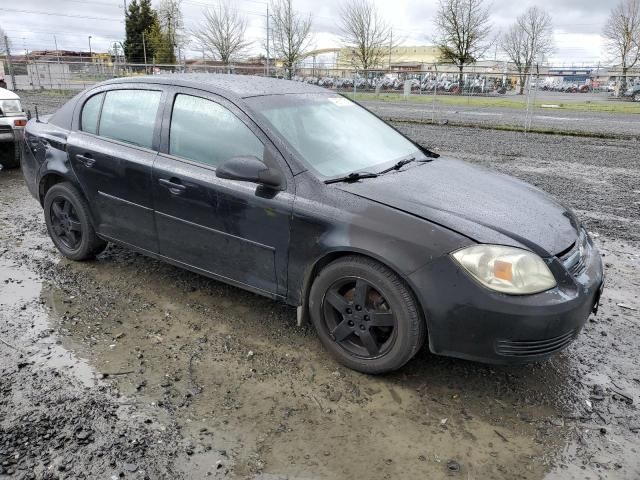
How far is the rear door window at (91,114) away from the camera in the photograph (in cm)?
434

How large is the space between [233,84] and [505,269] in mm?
2299

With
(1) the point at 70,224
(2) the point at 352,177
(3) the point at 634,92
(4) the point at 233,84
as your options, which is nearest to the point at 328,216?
(2) the point at 352,177

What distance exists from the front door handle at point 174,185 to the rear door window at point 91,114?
1.02 meters

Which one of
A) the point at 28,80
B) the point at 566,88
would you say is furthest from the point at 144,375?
the point at 566,88

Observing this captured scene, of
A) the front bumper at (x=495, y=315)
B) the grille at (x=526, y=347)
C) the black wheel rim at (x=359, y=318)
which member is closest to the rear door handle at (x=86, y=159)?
the black wheel rim at (x=359, y=318)

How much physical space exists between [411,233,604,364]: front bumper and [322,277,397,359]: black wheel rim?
10.6 inches

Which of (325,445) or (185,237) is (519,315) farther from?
(185,237)

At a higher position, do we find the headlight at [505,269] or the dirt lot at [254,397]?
the headlight at [505,269]

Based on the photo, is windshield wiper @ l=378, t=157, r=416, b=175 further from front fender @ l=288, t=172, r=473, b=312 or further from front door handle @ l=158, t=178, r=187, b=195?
front door handle @ l=158, t=178, r=187, b=195

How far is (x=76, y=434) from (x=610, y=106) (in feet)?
95.8

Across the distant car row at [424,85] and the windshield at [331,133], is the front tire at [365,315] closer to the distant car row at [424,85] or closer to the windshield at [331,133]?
the windshield at [331,133]

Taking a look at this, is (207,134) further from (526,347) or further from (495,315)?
(526,347)

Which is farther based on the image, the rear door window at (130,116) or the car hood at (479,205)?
the rear door window at (130,116)

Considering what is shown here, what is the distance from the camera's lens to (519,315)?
8.73 ft
